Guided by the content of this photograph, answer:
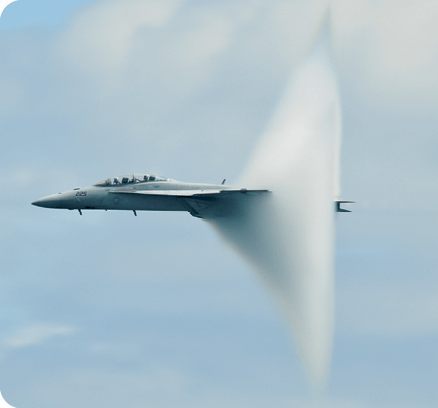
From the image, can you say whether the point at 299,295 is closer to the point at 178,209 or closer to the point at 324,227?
the point at 324,227

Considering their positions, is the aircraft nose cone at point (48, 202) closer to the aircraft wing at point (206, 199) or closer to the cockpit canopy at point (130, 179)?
the cockpit canopy at point (130, 179)

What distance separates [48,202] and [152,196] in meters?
8.14

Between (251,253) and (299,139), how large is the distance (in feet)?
31.0

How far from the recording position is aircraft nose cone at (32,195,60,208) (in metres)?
53.5

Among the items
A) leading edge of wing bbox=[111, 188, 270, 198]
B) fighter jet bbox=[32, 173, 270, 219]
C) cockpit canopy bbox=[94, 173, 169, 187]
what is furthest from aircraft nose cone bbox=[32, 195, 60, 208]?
leading edge of wing bbox=[111, 188, 270, 198]

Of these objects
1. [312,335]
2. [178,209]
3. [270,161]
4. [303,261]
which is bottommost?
[312,335]

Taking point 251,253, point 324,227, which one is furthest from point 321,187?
point 251,253

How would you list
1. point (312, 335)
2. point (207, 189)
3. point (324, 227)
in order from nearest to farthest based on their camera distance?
point (207, 189) → point (324, 227) → point (312, 335)

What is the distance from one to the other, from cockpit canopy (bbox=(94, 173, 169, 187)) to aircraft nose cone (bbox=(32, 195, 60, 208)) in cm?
323

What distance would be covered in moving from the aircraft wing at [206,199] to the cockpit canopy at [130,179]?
1100 millimetres

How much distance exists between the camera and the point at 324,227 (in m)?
54.1

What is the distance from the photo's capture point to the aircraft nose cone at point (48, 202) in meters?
53.5

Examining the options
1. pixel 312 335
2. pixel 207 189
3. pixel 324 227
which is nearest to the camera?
pixel 207 189

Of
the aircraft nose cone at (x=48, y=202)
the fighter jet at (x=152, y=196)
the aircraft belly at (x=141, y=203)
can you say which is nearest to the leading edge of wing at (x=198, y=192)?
the fighter jet at (x=152, y=196)
